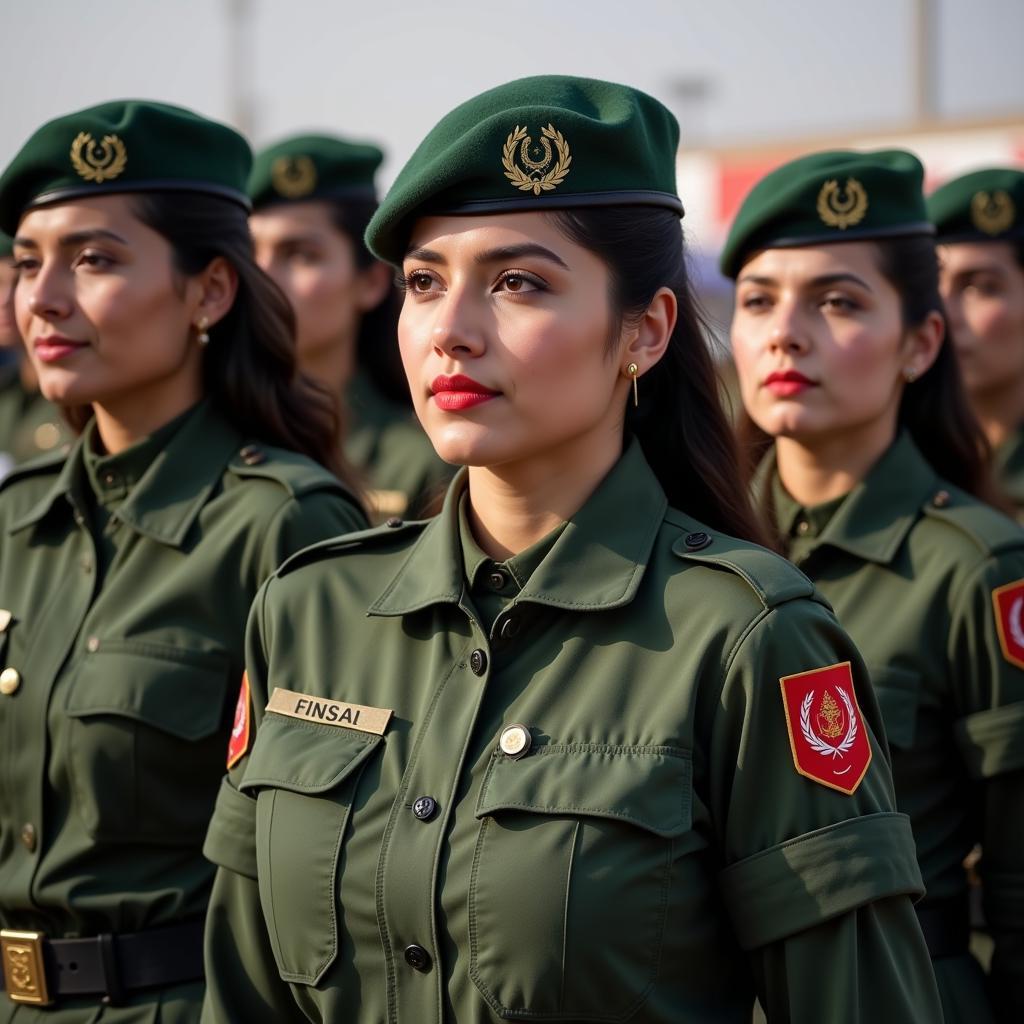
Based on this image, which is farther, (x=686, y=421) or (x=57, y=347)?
(x=57, y=347)

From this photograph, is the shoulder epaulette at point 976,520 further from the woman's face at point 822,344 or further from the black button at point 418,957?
the black button at point 418,957

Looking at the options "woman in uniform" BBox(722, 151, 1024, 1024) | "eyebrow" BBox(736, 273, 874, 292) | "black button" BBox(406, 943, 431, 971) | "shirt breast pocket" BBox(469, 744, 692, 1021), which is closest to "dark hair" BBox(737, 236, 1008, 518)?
"woman in uniform" BBox(722, 151, 1024, 1024)

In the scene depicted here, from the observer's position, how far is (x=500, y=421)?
2.35m

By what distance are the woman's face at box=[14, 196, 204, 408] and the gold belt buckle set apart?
114cm

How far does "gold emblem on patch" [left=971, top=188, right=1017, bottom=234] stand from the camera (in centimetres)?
582

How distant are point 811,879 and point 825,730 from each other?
21 centimetres

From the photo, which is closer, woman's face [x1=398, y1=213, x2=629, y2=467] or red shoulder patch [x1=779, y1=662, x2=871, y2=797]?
red shoulder patch [x1=779, y1=662, x2=871, y2=797]

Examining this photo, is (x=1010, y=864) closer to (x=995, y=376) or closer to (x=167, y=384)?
(x=167, y=384)

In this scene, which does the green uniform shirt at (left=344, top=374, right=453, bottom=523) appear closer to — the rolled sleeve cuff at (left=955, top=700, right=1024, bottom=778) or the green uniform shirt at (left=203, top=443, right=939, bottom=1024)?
the rolled sleeve cuff at (left=955, top=700, right=1024, bottom=778)

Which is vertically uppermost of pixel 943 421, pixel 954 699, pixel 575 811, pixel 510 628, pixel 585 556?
pixel 943 421

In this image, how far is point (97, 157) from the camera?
3.45 meters

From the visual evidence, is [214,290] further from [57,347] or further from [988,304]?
[988,304]

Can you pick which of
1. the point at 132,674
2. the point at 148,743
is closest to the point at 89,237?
the point at 132,674

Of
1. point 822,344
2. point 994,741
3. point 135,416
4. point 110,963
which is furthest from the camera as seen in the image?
point 822,344
